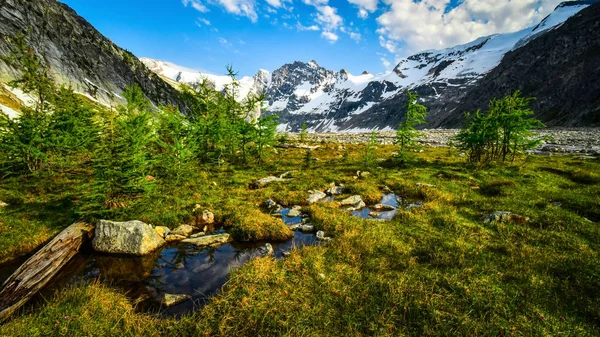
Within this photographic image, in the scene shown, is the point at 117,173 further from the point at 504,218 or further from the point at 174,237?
the point at 504,218

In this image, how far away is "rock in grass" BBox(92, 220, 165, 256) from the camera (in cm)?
810

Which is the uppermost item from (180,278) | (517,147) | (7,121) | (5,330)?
(7,121)

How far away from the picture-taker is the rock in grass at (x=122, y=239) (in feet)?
26.6

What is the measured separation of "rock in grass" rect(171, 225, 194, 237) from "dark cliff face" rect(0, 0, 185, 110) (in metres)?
95.3

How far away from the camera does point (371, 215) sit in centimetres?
1172

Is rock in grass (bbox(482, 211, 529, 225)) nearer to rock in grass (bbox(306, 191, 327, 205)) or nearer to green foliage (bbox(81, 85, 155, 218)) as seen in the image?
rock in grass (bbox(306, 191, 327, 205))

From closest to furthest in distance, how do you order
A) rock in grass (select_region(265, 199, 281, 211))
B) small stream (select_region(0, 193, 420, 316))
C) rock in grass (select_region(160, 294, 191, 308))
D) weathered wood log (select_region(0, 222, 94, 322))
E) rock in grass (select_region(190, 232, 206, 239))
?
weathered wood log (select_region(0, 222, 94, 322)), rock in grass (select_region(160, 294, 191, 308)), small stream (select_region(0, 193, 420, 316)), rock in grass (select_region(190, 232, 206, 239)), rock in grass (select_region(265, 199, 281, 211))

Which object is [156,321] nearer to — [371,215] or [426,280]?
[426,280]

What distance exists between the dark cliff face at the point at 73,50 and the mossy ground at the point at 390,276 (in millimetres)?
95200

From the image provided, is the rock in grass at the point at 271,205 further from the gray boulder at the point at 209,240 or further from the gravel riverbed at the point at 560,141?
the gravel riverbed at the point at 560,141

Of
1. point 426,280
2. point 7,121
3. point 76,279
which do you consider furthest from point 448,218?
point 7,121

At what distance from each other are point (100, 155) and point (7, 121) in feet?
31.3

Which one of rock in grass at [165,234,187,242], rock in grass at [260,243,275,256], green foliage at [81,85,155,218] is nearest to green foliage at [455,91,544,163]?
rock in grass at [260,243,275,256]

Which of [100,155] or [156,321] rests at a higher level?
[100,155]
